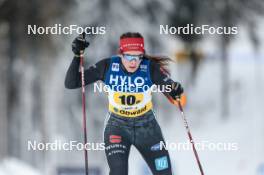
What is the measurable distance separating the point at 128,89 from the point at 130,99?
1.9 inches

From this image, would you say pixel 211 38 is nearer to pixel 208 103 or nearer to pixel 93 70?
pixel 208 103

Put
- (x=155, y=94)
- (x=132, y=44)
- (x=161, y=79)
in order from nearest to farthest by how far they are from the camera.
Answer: (x=132, y=44), (x=161, y=79), (x=155, y=94)

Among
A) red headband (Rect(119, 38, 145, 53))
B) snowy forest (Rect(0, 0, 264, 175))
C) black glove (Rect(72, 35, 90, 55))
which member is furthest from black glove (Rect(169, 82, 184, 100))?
snowy forest (Rect(0, 0, 264, 175))

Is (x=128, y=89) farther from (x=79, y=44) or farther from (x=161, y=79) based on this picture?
(x=79, y=44)

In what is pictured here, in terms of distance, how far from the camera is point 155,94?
6531mm

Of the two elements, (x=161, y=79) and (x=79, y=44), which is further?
(x=161, y=79)

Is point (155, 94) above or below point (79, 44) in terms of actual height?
above

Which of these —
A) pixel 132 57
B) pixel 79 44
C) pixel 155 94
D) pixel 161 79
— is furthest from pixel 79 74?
pixel 155 94

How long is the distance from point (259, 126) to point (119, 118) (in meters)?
5.82

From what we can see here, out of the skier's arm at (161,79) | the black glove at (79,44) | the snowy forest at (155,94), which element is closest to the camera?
the black glove at (79,44)

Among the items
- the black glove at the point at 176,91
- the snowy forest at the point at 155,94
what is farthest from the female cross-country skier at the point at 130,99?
the snowy forest at the point at 155,94

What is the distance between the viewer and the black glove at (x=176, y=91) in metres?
3.73

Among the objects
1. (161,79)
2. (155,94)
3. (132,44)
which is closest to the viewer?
(132,44)

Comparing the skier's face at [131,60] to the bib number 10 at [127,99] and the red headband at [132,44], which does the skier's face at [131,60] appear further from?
the bib number 10 at [127,99]
